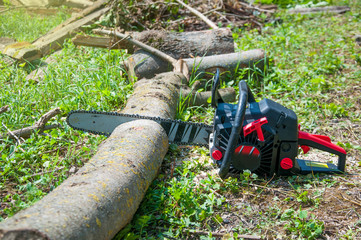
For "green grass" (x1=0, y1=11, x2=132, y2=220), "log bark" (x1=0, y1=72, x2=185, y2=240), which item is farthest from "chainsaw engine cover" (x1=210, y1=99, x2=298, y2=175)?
"green grass" (x1=0, y1=11, x2=132, y2=220)

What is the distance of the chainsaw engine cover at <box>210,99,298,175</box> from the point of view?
2.30 metres

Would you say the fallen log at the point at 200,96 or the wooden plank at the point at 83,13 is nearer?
the fallen log at the point at 200,96

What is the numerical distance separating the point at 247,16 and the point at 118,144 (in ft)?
17.4

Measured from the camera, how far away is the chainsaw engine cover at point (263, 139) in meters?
2.30

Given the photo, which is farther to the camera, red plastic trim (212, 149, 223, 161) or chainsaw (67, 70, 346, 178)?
red plastic trim (212, 149, 223, 161)

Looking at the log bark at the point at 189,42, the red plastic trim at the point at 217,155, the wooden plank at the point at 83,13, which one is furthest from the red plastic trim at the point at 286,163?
the wooden plank at the point at 83,13

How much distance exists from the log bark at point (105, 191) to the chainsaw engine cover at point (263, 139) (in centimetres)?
51

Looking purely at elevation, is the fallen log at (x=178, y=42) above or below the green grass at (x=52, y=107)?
above

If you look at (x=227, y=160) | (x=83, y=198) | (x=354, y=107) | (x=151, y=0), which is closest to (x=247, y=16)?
(x=151, y=0)

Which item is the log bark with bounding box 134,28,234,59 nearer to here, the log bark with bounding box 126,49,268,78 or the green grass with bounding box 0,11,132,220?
the log bark with bounding box 126,49,268,78

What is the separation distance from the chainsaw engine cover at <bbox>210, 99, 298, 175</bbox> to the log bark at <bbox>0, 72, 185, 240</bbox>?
1.66ft

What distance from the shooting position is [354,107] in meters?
3.73

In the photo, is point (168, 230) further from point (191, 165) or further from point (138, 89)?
point (138, 89)

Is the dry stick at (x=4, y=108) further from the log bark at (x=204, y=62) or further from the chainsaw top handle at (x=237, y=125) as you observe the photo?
the chainsaw top handle at (x=237, y=125)
